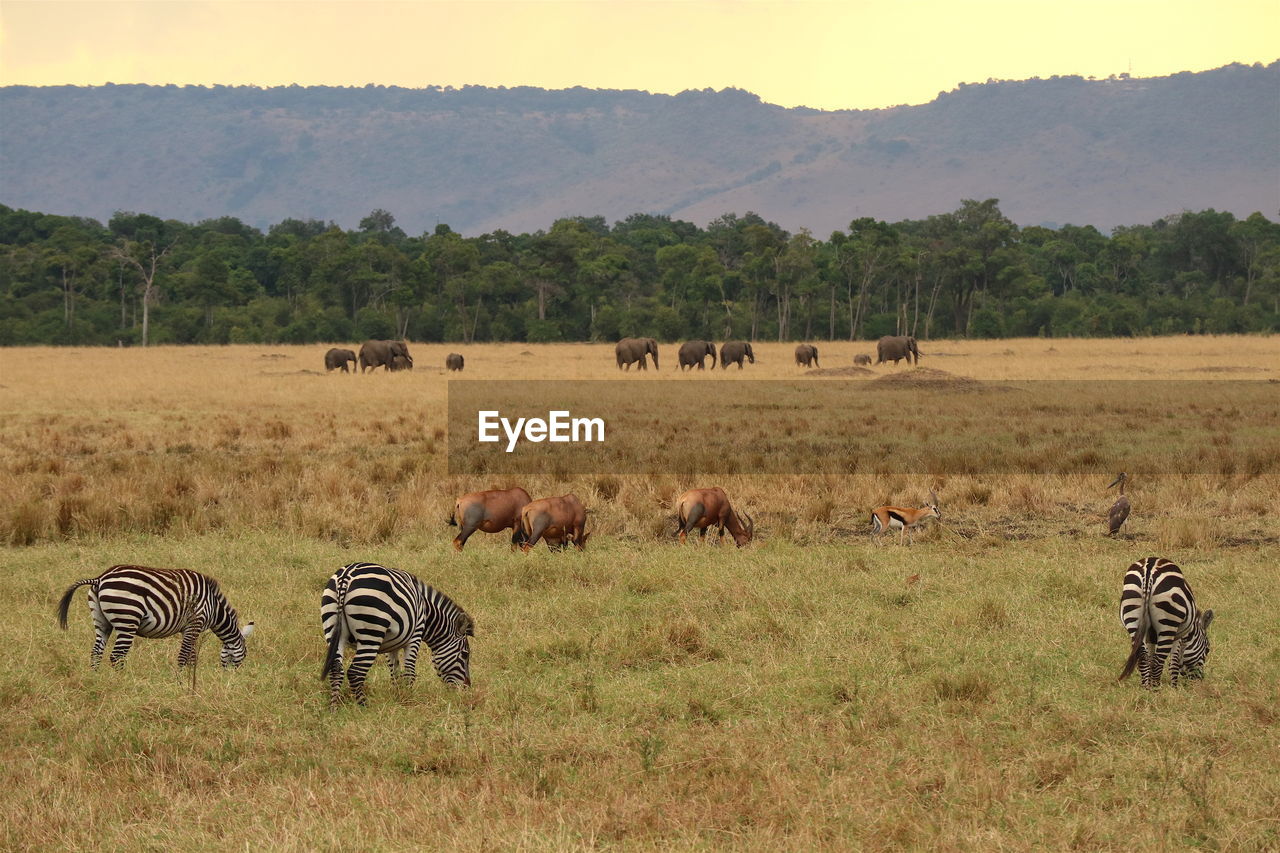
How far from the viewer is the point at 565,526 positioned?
12984mm

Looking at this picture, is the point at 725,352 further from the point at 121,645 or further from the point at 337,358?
the point at 121,645

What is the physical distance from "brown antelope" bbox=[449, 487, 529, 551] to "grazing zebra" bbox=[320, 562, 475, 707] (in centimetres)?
470

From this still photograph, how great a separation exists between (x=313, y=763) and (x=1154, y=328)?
79671 millimetres

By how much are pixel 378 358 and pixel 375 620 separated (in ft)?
151

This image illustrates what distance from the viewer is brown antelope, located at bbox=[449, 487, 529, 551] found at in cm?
1300

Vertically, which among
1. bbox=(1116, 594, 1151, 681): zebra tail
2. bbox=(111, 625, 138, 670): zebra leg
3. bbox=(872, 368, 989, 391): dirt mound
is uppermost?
bbox=(872, 368, 989, 391): dirt mound

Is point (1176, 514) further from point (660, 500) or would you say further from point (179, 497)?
point (179, 497)

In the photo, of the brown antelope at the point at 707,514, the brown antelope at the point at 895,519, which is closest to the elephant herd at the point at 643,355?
the brown antelope at the point at 895,519

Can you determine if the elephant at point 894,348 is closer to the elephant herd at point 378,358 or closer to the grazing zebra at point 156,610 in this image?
the elephant herd at point 378,358

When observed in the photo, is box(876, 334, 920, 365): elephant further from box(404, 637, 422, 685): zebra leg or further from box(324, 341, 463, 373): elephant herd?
box(404, 637, 422, 685): zebra leg

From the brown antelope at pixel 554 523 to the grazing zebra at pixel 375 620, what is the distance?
435cm

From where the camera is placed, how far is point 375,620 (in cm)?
762

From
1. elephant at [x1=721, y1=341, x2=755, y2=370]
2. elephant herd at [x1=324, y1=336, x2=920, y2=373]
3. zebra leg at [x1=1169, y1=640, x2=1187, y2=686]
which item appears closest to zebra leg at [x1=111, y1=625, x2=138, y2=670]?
zebra leg at [x1=1169, y1=640, x2=1187, y2=686]

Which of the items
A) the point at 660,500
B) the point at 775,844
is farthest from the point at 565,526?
the point at 775,844
